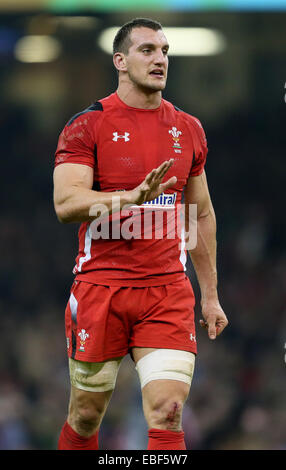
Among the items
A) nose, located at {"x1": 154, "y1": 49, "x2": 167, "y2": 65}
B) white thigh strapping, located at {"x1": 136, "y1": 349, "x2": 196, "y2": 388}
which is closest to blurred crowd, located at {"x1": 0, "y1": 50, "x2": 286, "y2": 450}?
white thigh strapping, located at {"x1": 136, "y1": 349, "x2": 196, "y2": 388}

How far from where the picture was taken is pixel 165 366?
4.31 m

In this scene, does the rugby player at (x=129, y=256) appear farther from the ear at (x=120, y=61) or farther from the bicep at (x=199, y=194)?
the bicep at (x=199, y=194)

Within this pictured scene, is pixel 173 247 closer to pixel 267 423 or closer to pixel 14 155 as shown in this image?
pixel 267 423

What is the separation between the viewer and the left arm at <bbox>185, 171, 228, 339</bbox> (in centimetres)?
482

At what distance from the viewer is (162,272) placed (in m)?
4.52

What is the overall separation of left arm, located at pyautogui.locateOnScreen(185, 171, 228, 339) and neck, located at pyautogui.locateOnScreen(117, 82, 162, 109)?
0.50m

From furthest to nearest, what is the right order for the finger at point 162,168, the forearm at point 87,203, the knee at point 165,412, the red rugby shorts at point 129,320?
the red rugby shorts at point 129,320, the knee at point 165,412, the forearm at point 87,203, the finger at point 162,168

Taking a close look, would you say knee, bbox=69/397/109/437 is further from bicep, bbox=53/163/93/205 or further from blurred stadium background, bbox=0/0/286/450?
blurred stadium background, bbox=0/0/286/450

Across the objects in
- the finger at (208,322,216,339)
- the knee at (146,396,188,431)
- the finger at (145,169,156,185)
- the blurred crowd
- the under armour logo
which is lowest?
the blurred crowd

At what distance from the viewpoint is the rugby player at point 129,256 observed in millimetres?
4344

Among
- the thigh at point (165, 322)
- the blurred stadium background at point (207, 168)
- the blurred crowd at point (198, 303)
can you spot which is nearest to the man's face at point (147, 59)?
the thigh at point (165, 322)

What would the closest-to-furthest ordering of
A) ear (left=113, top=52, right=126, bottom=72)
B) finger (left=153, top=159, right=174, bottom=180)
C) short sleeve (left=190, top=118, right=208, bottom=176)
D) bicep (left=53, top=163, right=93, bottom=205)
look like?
finger (left=153, top=159, right=174, bottom=180), bicep (left=53, top=163, right=93, bottom=205), ear (left=113, top=52, right=126, bottom=72), short sleeve (left=190, top=118, right=208, bottom=176)

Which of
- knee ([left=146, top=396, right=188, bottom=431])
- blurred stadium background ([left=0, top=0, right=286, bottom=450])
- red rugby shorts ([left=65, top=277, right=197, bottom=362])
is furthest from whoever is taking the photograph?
blurred stadium background ([left=0, top=0, right=286, bottom=450])

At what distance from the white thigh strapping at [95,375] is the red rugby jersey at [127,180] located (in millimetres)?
442
